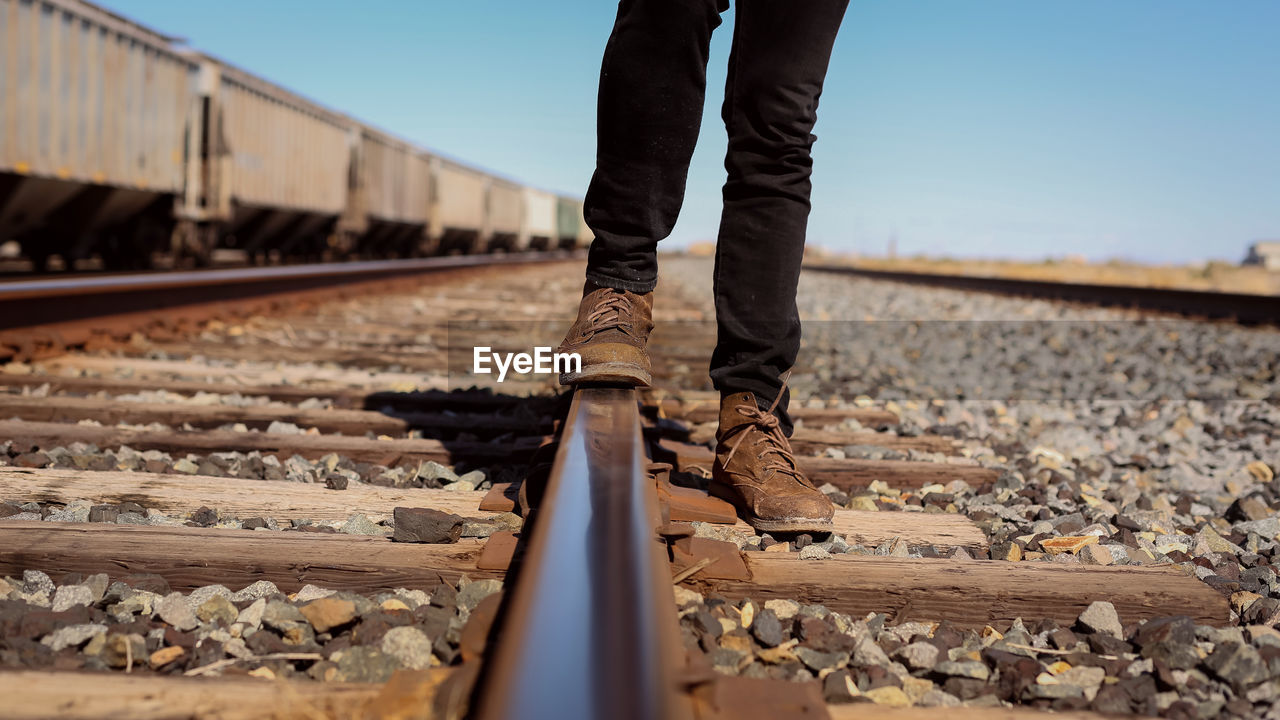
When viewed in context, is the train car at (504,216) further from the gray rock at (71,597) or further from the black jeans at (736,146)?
the gray rock at (71,597)

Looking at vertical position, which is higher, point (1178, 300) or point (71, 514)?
point (1178, 300)

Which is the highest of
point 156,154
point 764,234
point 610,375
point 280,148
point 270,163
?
point 280,148

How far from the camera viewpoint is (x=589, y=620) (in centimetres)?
93

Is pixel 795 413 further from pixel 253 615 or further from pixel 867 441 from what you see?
pixel 253 615

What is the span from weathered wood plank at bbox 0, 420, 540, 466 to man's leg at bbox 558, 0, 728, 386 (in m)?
0.59

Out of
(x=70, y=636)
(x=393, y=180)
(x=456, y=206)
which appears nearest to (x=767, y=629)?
(x=70, y=636)

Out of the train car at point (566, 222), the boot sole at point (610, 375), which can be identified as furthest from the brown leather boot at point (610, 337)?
the train car at point (566, 222)

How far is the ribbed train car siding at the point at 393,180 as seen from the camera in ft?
66.9

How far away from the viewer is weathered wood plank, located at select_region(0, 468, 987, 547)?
1982 mm

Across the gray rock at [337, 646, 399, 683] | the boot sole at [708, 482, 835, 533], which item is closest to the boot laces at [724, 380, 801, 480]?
the boot sole at [708, 482, 835, 533]

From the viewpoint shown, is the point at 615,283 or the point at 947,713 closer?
the point at 947,713

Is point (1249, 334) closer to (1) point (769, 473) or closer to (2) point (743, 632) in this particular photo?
(1) point (769, 473)

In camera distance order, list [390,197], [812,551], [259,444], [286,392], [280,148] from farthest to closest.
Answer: [390,197] < [280,148] < [286,392] < [259,444] < [812,551]

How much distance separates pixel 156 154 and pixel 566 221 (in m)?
32.7
